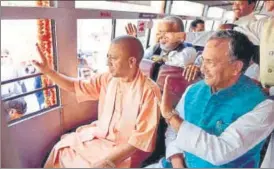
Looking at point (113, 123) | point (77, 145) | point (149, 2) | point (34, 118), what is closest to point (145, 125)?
point (113, 123)

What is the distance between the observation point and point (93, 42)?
1.20m

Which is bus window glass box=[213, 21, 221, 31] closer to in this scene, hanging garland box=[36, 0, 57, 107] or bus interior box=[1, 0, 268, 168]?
bus interior box=[1, 0, 268, 168]

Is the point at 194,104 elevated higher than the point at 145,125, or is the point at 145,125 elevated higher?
the point at 194,104

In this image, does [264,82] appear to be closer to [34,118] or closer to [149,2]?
[149,2]

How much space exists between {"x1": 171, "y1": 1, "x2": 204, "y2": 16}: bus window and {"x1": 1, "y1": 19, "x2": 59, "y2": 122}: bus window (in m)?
0.67

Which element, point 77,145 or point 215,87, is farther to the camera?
point 77,145

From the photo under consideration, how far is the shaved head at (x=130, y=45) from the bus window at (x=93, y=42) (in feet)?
0.18

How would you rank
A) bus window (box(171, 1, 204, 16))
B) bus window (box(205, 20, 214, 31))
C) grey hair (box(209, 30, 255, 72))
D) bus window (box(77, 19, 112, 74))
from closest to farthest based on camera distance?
grey hair (box(209, 30, 255, 72)) < bus window (box(77, 19, 112, 74)) < bus window (box(205, 20, 214, 31)) < bus window (box(171, 1, 204, 16))

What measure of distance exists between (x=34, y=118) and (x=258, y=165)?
0.97m

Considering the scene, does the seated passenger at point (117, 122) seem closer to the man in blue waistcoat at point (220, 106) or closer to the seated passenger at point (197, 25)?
the man in blue waistcoat at point (220, 106)

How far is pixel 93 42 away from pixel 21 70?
33 centimetres

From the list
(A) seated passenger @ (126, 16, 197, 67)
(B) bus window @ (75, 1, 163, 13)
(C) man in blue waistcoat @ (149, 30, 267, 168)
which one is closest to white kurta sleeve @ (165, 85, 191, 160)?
(C) man in blue waistcoat @ (149, 30, 267, 168)

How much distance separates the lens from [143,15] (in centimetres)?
134

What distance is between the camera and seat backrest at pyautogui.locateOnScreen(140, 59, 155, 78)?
1.25 metres
